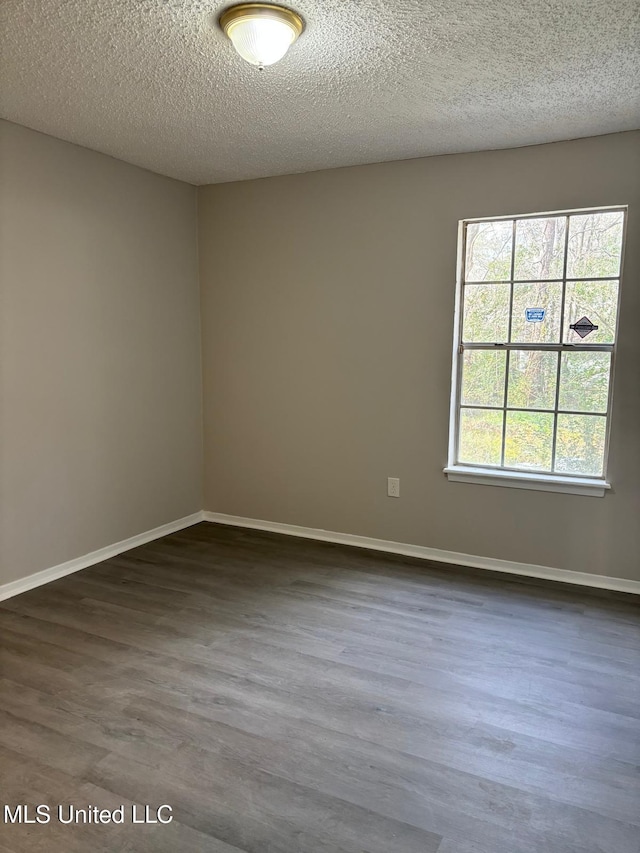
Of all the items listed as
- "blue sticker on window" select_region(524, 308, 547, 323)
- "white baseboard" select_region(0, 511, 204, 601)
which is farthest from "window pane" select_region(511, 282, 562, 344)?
"white baseboard" select_region(0, 511, 204, 601)

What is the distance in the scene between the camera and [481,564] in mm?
3744

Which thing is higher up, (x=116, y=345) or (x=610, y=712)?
(x=116, y=345)

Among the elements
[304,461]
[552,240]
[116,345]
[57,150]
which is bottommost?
[304,461]

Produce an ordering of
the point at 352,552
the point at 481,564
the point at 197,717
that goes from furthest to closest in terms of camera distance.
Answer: the point at 352,552, the point at 481,564, the point at 197,717

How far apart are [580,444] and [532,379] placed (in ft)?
1.52

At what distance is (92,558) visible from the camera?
12.3ft

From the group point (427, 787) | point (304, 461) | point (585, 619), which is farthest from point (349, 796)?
point (304, 461)

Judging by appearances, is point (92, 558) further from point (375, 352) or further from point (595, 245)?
point (595, 245)

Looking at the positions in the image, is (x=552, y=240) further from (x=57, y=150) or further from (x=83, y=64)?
(x=57, y=150)

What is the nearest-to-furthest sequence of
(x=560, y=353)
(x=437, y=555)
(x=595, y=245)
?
(x=595, y=245)
(x=560, y=353)
(x=437, y=555)

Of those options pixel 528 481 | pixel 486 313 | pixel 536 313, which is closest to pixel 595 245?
pixel 536 313

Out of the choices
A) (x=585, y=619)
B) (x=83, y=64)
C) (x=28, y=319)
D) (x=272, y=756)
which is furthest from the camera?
(x=28, y=319)

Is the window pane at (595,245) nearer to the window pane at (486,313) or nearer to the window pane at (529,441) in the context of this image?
the window pane at (486,313)

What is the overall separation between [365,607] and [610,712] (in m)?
1.25
